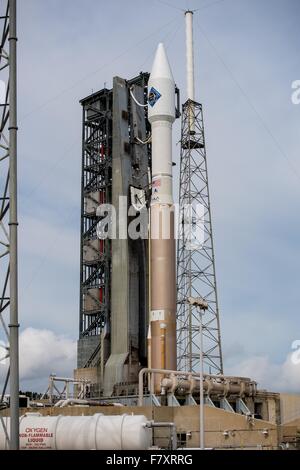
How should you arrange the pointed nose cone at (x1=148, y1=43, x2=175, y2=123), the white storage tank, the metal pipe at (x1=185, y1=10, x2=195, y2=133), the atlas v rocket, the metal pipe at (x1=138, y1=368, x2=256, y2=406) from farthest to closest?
the metal pipe at (x1=185, y1=10, x2=195, y2=133), the pointed nose cone at (x1=148, y1=43, x2=175, y2=123), the atlas v rocket, the metal pipe at (x1=138, y1=368, x2=256, y2=406), the white storage tank

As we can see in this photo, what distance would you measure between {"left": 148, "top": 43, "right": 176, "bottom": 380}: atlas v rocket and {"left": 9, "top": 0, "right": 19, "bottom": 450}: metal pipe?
26.1 m

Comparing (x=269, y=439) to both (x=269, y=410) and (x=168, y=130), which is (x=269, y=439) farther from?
(x=168, y=130)

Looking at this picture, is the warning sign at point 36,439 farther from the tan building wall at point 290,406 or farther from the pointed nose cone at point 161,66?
the tan building wall at point 290,406

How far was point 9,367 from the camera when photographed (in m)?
27.6

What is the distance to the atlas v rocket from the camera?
5325 cm

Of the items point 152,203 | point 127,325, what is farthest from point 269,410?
point 152,203

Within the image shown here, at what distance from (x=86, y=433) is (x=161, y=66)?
109 feet

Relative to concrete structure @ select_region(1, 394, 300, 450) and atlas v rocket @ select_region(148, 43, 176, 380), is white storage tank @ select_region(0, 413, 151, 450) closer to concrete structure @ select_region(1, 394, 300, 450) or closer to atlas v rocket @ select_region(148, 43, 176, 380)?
concrete structure @ select_region(1, 394, 300, 450)

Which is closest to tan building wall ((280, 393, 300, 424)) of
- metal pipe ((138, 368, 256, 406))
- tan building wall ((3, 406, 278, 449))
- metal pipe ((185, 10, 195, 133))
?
metal pipe ((138, 368, 256, 406))

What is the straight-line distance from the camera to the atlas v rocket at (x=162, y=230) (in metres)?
53.2

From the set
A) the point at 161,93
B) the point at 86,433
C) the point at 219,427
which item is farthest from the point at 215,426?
the point at 161,93

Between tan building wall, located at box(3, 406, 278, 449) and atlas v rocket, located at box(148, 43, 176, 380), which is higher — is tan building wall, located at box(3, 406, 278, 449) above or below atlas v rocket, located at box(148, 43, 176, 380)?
below

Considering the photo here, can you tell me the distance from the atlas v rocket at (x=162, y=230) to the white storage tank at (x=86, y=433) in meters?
16.3
